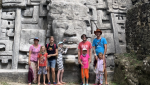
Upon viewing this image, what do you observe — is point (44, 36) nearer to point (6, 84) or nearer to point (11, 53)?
point (11, 53)

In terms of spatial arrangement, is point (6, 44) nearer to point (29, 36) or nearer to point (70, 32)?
point (29, 36)

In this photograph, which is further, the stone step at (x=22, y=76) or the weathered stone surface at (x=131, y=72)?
the stone step at (x=22, y=76)

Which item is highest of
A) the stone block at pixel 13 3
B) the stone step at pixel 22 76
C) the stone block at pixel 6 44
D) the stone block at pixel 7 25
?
the stone block at pixel 13 3

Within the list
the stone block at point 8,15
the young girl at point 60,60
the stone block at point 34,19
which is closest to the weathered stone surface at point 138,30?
the young girl at point 60,60

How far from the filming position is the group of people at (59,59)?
434 centimetres

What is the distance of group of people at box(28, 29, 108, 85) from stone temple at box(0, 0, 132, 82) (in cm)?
28

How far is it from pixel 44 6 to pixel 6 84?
3.34 meters

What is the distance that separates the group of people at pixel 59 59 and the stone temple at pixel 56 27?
28cm

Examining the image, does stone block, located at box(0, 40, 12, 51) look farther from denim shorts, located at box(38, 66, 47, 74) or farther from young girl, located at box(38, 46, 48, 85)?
denim shorts, located at box(38, 66, 47, 74)

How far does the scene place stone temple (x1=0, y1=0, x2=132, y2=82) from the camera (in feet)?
15.9

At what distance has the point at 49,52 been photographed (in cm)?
448

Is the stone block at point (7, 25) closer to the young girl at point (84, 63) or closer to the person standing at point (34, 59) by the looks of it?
the person standing at point (34, 59)

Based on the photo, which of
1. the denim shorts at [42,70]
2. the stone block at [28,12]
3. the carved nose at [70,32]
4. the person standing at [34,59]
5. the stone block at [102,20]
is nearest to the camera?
the denim shorts at [42,70]

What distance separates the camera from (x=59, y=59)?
14.9 ft
